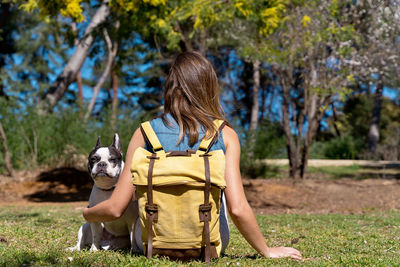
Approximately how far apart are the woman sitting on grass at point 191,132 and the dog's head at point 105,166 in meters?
0.51

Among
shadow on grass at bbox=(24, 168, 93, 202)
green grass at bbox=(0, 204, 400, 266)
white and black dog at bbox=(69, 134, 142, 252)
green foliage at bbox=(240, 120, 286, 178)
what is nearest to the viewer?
green grass at bbox=(0, 204, 400, 266)

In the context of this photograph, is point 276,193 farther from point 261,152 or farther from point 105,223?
point 105,223

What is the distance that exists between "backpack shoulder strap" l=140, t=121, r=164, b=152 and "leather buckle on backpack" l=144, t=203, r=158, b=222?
372 millimetres

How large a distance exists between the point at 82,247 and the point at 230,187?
1649 mm

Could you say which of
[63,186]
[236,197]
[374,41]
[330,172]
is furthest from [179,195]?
[330,172]

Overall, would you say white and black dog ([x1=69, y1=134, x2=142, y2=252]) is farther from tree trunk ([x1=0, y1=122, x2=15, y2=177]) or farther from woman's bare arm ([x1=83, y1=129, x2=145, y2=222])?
tree trunk ([x1=0, y1=122, x2=15, y2=177])

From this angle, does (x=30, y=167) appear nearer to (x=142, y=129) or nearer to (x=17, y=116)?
(x=17, y=116)

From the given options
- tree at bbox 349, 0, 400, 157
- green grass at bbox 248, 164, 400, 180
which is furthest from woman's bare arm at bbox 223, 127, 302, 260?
green grass at bbox 248, 164, 400, 180

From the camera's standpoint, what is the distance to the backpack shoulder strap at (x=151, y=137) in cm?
303

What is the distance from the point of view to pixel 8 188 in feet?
39.0

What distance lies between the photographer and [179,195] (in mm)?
2881

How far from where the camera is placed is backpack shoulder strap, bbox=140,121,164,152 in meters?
3.03

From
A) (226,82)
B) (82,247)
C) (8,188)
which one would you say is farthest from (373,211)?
(226,82)

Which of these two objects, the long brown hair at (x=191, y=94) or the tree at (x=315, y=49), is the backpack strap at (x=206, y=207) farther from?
the tree at (x=315, y=49)
